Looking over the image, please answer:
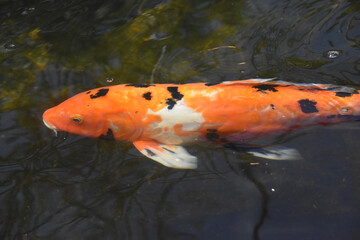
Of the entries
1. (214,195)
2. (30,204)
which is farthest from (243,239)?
(30,204)

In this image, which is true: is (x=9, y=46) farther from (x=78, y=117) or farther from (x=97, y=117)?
(x=97, y=117)

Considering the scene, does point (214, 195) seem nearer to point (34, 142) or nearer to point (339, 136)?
point (339, 136)

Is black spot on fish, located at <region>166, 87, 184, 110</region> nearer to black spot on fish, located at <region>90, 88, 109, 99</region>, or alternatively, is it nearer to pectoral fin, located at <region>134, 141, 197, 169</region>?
pectoral fin, located at <region>134, 141, 197, 169</region>

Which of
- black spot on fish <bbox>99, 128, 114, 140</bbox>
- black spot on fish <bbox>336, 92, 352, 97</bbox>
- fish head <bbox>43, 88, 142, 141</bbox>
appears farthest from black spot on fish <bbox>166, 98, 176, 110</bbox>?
black spot on fish <bbox>336, 92, 352, 97</bbox>

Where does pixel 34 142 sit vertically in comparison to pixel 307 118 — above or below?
below

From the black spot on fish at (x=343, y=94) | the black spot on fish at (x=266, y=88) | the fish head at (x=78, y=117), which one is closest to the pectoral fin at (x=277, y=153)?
the black spot on fish at (x=266, y=88)

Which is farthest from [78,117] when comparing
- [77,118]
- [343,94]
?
[343,94]
